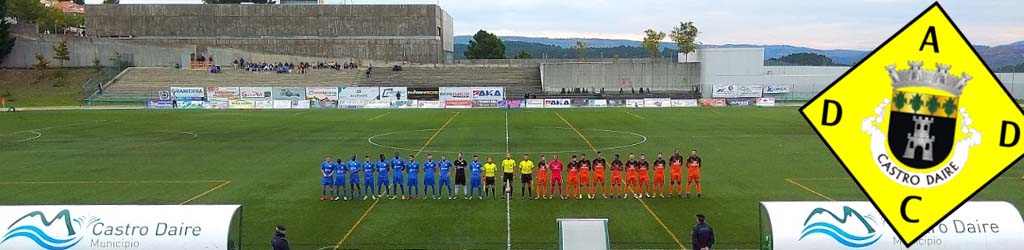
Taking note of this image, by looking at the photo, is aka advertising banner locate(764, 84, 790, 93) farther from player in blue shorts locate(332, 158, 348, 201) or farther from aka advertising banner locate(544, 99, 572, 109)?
player in blue shorts locate(332, 158, 348, 201)

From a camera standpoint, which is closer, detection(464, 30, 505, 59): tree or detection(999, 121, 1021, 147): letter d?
detection(999, 121, 1021, 147): letter d

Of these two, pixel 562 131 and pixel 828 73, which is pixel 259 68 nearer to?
pixel 562 131

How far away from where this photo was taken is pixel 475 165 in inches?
705

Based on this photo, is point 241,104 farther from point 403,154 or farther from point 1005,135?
point 1005,135

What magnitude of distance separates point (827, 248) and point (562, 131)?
85.4ft

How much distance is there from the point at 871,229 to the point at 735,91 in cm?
Answer: 5630

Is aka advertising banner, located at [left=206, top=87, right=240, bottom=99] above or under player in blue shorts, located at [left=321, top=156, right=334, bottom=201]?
above

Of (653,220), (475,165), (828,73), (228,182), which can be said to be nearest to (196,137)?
(228,182)

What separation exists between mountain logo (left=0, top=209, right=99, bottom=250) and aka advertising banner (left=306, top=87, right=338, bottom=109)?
49048 millimetres

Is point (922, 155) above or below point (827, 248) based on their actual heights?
above

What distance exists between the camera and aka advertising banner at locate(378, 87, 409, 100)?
58844 mm

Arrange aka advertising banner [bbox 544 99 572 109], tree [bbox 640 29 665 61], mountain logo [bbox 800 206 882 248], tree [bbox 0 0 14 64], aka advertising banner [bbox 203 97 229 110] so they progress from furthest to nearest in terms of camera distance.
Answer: tree [bbox 640 29 665 61] < tree [bbox 0 0 14 64] < aka advertising banner [bbox 544 99 572 109] < aka advertising banner [bbox 203 97 229 110] < mountain logo [bbox 800 206 882 248]

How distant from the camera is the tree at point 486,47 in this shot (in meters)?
135

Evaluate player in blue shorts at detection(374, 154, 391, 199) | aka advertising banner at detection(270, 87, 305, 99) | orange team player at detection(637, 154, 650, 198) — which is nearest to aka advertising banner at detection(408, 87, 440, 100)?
aka advertising banner at detection(270, 87, 305, 99)
